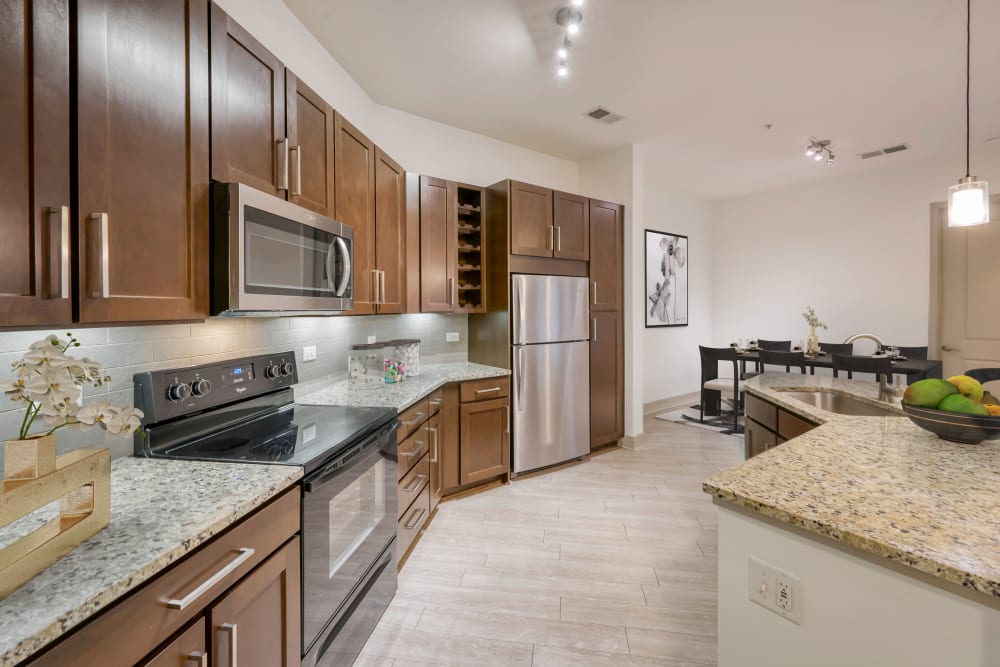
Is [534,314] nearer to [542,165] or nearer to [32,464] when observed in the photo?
[542,165]

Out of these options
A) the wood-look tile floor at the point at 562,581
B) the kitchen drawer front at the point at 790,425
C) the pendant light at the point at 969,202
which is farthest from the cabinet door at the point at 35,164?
the pendant light at the point at 969,202

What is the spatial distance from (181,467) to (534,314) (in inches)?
104

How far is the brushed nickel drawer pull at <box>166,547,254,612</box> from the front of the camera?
0.85 meters

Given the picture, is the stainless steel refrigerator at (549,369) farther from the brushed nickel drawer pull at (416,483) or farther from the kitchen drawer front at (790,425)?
the kitchen drawer front at (790,425)

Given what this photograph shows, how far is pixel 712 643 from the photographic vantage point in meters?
1.75

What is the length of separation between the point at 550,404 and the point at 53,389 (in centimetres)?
315

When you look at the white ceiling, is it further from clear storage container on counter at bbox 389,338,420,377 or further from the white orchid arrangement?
the white orchid arrangement

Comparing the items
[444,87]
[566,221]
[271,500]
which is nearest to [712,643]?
[271,500]

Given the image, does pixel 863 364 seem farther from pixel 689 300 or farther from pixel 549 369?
pixel 689 300

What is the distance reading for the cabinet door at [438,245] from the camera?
315 centimetres

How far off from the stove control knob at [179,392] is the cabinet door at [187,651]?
830 millimetres

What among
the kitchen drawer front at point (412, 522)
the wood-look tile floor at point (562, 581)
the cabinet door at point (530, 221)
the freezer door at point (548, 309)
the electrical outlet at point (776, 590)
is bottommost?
the wood-look tile floor at point (562, 581)

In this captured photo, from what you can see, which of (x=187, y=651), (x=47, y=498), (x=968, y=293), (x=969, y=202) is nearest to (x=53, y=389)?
(x=47, y=498)

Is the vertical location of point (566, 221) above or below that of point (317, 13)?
below
